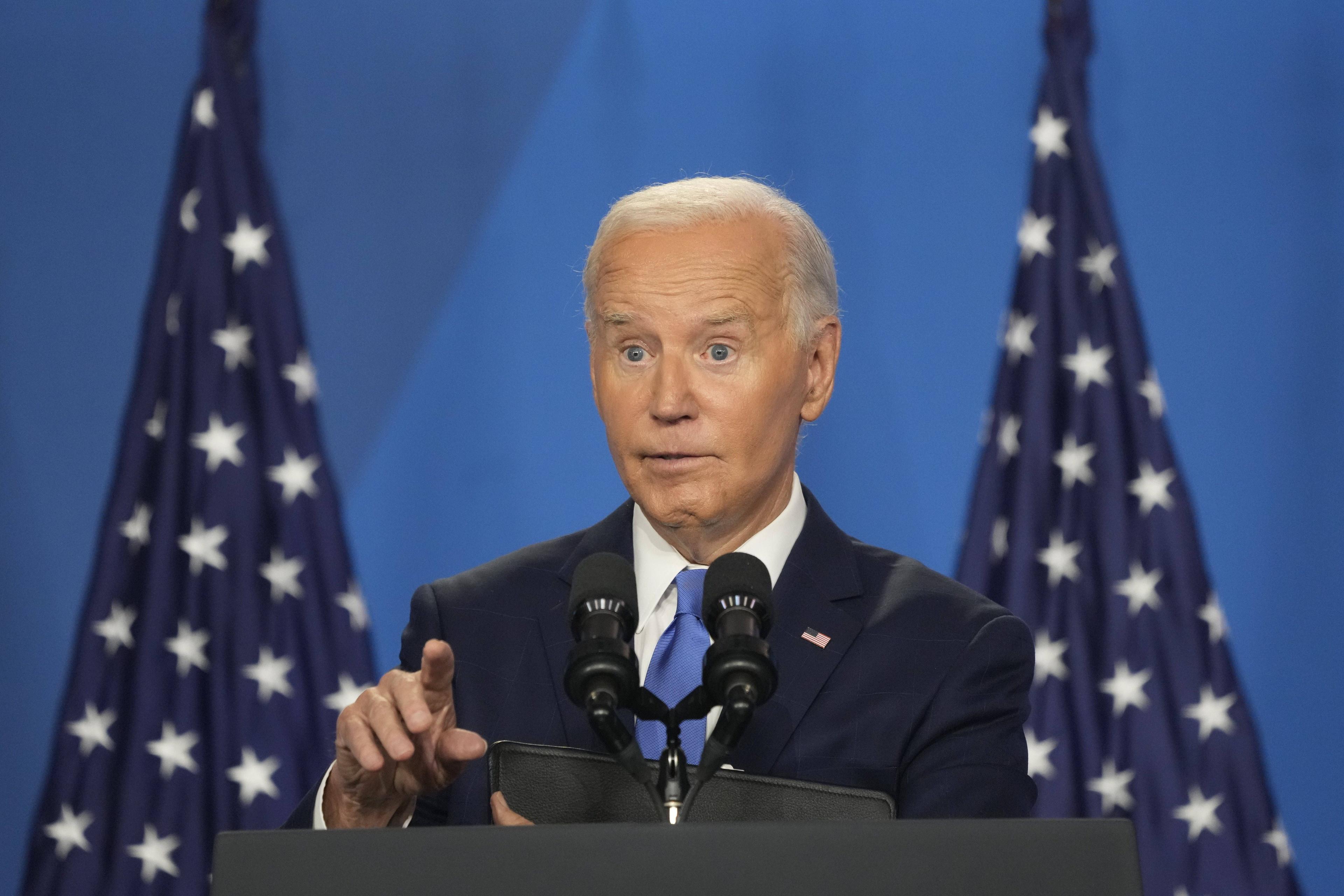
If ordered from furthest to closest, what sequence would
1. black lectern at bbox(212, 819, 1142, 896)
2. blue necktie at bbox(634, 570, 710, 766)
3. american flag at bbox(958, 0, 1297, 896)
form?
american flag at bbox(958, 0, 1297, 896), blue necktie at bbox(634, 570, 710, 766), black lectern at bbox(212, 819, 1142, 896)

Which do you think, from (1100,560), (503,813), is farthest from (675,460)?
(1100,560)

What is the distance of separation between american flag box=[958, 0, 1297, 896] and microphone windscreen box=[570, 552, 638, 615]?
7.35ft

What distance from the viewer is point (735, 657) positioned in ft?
3.79

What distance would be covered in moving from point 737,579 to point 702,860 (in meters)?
0.34

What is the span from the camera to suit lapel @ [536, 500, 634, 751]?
1.84 m

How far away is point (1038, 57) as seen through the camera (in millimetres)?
3596

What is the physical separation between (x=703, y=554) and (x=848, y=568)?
8.3 inches

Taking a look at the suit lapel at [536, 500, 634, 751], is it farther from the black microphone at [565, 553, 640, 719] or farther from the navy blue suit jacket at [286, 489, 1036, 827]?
the black microphone at [565, 553, 640, 719]

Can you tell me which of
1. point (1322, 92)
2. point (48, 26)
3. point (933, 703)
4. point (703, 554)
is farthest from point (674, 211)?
point (48, 26)

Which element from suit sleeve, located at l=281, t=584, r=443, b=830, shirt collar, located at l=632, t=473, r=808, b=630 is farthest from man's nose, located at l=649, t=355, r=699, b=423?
suit sleeve, located at l=281, t=584, r=443, b=830

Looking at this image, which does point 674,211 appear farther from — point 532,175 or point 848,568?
point 532,175

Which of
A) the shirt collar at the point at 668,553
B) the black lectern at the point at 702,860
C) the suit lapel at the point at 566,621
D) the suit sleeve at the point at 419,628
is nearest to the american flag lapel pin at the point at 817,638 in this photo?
the shirt collar at the point at 668,553

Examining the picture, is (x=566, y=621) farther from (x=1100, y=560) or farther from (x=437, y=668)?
(x=1100, y=560)

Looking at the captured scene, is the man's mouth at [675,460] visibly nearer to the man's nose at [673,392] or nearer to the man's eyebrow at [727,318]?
the man's nose at [673,392]
